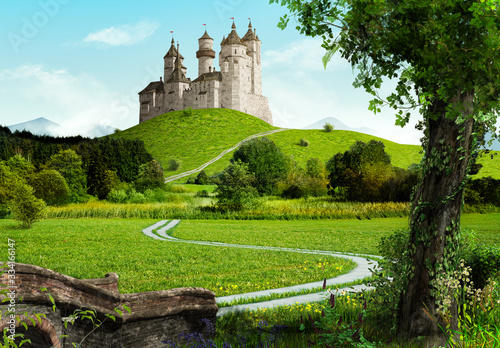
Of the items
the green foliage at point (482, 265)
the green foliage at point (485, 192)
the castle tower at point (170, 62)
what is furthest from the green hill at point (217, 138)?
the green foliage at point (482, 265)

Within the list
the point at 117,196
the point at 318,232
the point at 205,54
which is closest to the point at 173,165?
the point at 117,196

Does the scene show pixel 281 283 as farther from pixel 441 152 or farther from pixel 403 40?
pixel 403 40

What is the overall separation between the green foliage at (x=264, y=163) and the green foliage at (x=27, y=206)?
18.3 meters

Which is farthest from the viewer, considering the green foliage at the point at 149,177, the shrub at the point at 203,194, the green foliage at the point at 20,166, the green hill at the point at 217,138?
the green hill at the point at 217,138

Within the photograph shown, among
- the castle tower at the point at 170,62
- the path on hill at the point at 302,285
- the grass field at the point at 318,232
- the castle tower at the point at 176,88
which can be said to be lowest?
the path on hill at the point at 302,285

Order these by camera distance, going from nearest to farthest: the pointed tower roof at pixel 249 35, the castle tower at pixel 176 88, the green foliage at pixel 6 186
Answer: the green foliage at pixel 6 186, the castle tower at pixel 176 88, the pointed tower roof at pixel 249 35

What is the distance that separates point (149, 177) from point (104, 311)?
30049mm

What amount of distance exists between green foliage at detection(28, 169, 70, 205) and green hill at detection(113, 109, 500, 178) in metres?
27.0

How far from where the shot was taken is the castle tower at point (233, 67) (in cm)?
7675

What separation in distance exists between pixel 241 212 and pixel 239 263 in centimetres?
1499

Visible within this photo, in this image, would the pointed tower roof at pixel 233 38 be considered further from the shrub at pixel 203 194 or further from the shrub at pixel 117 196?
the shrub at pixel 117 196

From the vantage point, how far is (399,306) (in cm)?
549

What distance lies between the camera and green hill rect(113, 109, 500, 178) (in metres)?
61.6

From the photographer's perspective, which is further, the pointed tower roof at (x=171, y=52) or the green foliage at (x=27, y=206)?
the pointed tower roof at (x=171, y=52)
